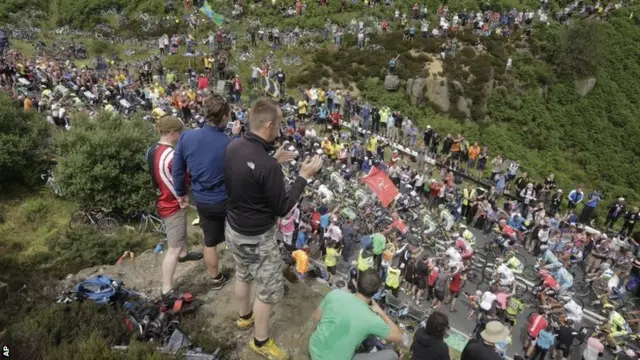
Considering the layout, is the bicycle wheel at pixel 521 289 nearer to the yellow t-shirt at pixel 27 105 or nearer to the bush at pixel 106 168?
the bush at pixel 106 168

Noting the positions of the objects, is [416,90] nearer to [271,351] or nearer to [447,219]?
[447,219]

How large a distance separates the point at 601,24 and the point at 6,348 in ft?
167

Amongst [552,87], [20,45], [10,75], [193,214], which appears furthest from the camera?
[552,87]

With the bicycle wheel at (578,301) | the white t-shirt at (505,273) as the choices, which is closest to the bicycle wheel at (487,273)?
the white t-shirt at (505,273)

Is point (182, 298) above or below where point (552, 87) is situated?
above

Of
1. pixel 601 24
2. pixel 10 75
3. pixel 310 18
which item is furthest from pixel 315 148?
pixel 601 24

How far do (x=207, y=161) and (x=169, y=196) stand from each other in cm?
107

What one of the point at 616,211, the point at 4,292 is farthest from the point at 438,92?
the point at 4,292

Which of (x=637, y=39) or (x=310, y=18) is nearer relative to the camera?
(x=310, y=18)

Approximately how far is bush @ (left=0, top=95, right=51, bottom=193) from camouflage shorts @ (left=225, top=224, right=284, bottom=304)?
46.0 feet

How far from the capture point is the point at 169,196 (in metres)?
5.71

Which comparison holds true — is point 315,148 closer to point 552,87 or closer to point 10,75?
point 10,75

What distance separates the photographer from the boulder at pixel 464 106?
3372cm

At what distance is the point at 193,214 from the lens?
1648 cm
